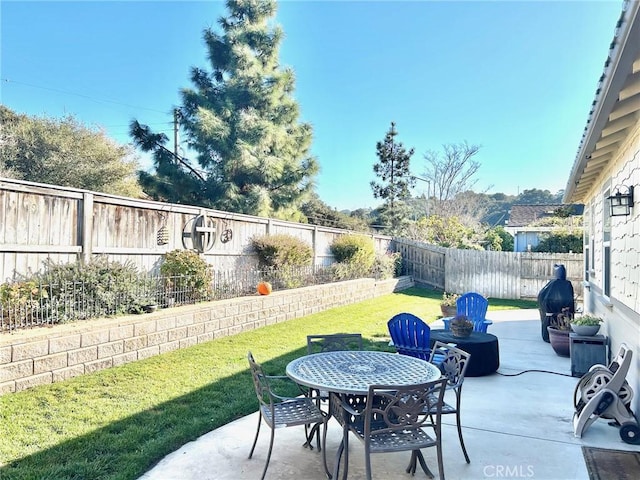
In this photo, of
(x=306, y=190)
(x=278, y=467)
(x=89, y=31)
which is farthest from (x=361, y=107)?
(x=278, y=467)

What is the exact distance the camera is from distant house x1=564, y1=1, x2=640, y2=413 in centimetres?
241

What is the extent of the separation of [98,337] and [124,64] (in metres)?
13.1

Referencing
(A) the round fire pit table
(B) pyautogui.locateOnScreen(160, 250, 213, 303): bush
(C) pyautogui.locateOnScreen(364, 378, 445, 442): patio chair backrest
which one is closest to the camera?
(C) pyautogui.locateOnScreen(364, 378, 445, 442): patio chair backrest

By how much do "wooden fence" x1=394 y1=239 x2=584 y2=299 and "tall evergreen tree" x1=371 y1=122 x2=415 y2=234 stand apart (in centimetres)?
808

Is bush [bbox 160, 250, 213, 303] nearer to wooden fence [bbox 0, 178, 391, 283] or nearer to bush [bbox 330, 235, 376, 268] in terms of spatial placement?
wooden fence [bbox 0, 178, 391, 283]

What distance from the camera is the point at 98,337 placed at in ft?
15.5

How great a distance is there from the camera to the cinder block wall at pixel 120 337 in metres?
4.02

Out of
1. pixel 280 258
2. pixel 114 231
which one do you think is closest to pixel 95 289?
pixel 114 231

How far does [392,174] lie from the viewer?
78.3ft

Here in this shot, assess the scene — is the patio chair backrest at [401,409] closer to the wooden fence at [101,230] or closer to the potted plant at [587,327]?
the potted plant at [587,327]

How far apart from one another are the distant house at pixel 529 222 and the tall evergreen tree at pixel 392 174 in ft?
21.2

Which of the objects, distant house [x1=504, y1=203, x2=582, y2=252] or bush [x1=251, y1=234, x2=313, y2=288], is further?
distant house [x1=504, y1=203, x2=582, y2=252]

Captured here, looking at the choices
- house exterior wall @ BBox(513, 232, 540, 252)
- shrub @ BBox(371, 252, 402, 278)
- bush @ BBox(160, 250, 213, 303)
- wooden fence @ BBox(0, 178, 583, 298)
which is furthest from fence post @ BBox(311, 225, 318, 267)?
house exterior wall @ BBox(513, 232, 540, 252)

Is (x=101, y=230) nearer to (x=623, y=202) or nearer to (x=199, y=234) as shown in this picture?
(x=199, y=234)
